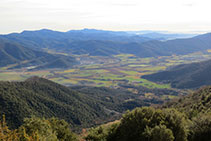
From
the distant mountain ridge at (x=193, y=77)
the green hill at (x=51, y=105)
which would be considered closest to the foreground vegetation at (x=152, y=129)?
the green hill at (x=51, y=105)

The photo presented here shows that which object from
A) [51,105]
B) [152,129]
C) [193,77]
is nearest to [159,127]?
[152,129]

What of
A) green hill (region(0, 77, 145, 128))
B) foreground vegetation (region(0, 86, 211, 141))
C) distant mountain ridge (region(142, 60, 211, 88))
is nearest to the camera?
foreground vegetation (region(0, 86, 211, 141))

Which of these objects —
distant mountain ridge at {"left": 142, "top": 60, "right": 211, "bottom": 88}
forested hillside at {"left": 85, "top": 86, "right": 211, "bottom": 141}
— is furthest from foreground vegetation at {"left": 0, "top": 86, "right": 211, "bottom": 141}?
distant mountain ridge at {"left": 142, "top": 60, "right": 211, "bottom": 88}

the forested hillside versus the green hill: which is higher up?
the forested hillside

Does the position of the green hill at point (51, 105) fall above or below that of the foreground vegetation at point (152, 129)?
below

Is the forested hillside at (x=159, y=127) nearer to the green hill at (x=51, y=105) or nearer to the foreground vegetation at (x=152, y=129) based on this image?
the foreground vegetation at (x=152, y=129)

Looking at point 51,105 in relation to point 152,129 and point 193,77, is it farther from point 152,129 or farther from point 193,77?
point 193,77

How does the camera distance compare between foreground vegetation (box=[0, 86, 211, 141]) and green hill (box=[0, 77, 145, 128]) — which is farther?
green hill (box=[0, 77, 145, 128])

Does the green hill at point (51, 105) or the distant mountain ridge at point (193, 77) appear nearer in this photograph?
the green hill at point (51, 105)

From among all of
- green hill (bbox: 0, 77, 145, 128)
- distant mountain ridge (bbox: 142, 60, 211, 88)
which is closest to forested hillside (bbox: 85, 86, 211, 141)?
green hill (bbox: 0, 77, 145, 128)

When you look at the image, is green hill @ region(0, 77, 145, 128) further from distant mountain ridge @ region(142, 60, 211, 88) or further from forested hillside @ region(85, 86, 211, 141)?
distant mountain ridge @ region(142, 60, 211, 88)

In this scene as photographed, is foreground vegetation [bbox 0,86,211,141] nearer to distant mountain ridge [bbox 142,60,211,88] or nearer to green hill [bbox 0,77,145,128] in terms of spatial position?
green hill [bbox 0,77,145,128]

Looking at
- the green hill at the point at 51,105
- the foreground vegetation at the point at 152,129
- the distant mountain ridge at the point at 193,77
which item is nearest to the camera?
the foreground vegetation at the point at 152,129

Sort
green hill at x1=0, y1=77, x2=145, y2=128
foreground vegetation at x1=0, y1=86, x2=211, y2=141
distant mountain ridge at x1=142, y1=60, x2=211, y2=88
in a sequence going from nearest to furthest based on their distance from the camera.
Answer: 1. foreground vegetation at x1=0, y1=86, x2=211, y2=141
2. green hill at x1=0, y1=77, x2=145, y2=128
3. distant mountain ridge at x1=142, y1=60, x2=211, y2=88
